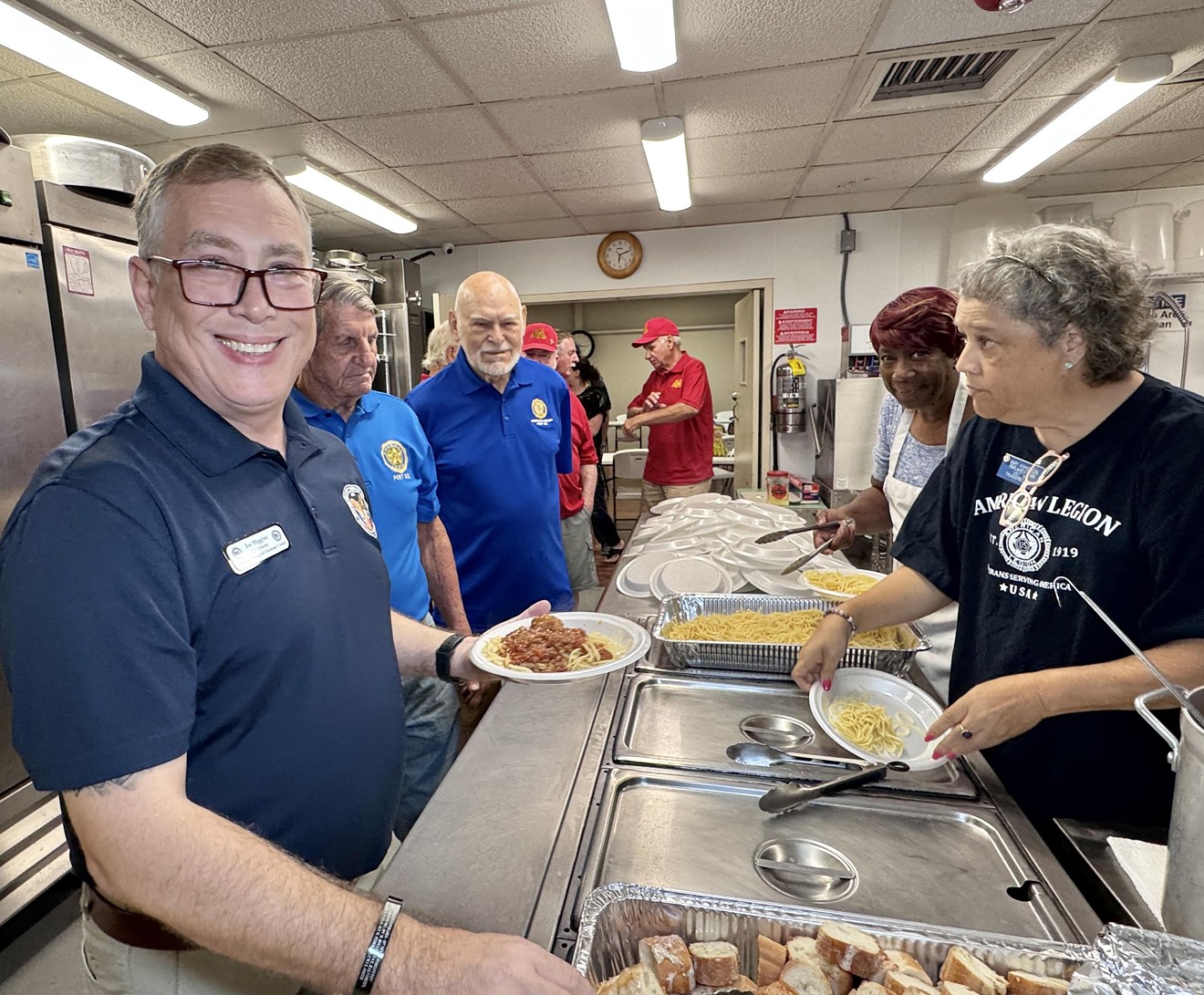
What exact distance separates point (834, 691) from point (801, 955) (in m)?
0.74

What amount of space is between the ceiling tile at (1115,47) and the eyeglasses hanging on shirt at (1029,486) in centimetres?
292

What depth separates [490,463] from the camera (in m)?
2.67

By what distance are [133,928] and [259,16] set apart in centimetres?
315

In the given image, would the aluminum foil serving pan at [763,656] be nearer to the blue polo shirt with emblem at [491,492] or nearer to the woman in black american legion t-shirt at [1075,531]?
the woman in black american legion t-shirt at [1075,531]

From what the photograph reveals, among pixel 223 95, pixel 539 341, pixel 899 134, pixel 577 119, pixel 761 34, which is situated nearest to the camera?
pixel 761 34

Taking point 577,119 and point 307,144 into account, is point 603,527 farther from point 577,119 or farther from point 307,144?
point 307,144

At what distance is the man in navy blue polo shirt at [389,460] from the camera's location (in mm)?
1952

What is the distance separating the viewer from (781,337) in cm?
636

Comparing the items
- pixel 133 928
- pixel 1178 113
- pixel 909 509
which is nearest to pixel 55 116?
pixel 133 928

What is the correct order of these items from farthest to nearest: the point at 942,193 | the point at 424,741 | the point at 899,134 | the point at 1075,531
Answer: the point at 942,193 → the point at 899,134 → the point at 424,741 → the point at 1075,531

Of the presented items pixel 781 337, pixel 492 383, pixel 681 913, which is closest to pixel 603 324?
pixel 781 337

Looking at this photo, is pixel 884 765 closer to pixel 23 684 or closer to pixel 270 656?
pixel 270 656

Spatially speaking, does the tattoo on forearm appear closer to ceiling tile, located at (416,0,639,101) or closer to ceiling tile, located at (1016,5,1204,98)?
ceiling tile, located at (416,0,639,101)

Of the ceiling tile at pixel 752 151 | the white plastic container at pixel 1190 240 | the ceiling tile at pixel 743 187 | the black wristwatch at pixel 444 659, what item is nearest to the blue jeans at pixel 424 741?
the black wristwatch at pixel 444 659
